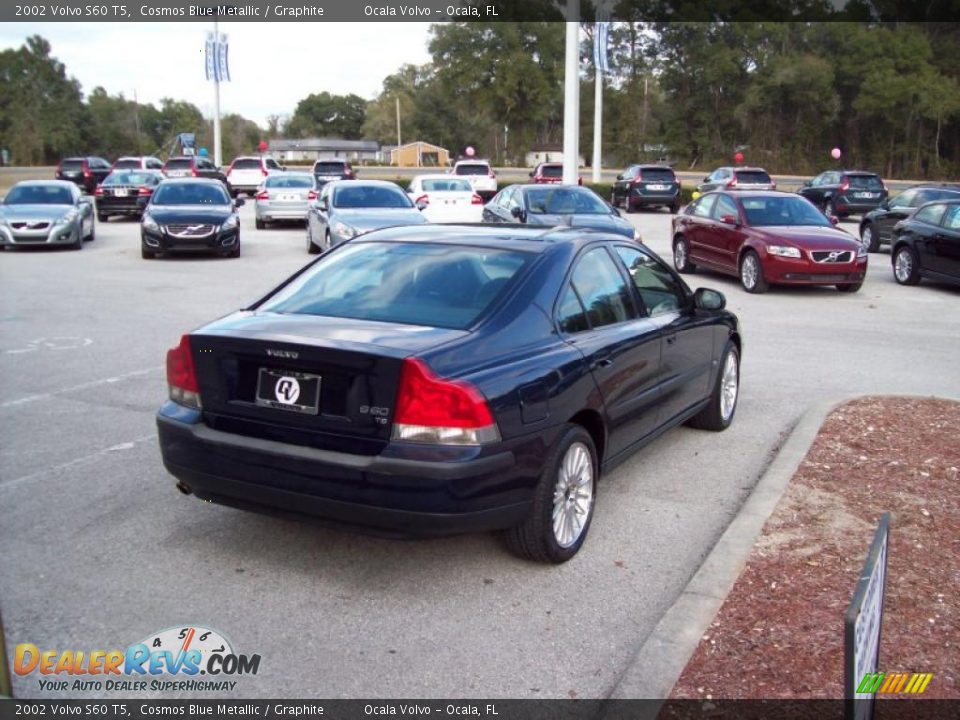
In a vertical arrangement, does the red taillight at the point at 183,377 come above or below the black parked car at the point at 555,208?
below

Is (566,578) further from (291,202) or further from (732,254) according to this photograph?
(291,202)

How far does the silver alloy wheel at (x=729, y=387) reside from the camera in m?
7.26

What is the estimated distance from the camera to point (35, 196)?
67.7 ft

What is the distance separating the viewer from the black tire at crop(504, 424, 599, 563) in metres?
4.55

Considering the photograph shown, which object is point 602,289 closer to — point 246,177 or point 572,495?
point 572,495

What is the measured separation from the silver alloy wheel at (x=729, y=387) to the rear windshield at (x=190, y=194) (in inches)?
566

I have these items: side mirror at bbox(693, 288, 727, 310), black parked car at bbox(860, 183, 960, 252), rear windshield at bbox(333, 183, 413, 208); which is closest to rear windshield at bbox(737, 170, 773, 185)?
black parked car at bbox(860, 183, 960, 252)

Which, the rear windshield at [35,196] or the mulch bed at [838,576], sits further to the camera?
the rear windshield at [35,196]

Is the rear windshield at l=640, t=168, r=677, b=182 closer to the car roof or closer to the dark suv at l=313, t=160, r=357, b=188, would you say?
the dark suv at l=313, t=160, r=357, b=188

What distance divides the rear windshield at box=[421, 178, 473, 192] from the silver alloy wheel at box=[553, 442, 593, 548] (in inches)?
780

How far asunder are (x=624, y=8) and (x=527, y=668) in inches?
2899

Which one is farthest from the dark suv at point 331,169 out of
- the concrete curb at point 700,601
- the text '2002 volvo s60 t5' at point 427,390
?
the concrete curb at point 700,601

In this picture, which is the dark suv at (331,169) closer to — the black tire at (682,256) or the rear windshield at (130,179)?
the rear windshield at (130,179)

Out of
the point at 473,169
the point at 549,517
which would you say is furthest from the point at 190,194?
the point at 473,169
